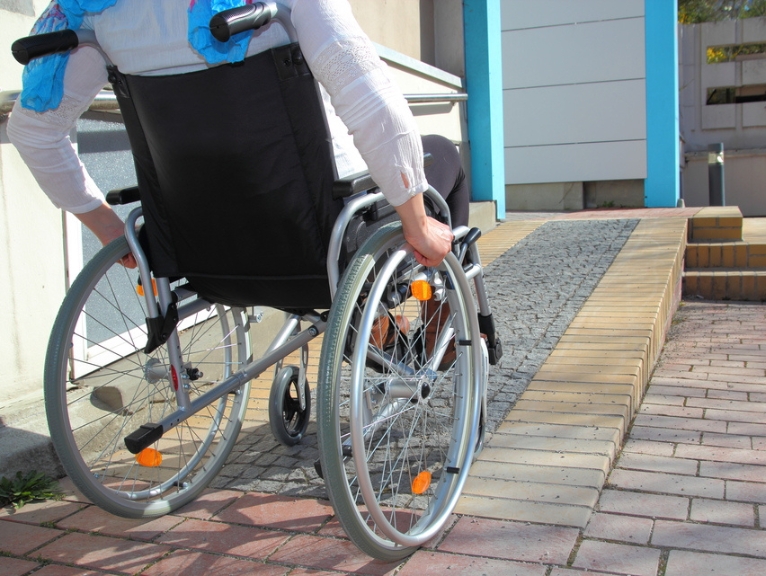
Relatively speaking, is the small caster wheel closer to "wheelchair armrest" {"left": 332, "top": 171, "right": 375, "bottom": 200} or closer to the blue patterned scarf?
"wheelchair armrest" {"left": 332, "top": 171, "right": 375, "bottom": 200}

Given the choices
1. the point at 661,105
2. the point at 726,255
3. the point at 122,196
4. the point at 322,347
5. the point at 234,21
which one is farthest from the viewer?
the point at 661,105

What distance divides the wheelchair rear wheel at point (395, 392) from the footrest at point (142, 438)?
45 centimetres

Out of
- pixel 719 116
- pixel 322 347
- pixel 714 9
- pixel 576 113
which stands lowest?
pixel 322 347

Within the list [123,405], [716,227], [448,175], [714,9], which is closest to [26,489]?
[123,405]

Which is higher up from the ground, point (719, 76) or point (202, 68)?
point (719, 76)

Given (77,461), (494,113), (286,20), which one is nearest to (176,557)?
(77,461)

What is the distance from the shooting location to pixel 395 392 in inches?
81.4

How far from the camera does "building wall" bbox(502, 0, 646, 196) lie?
416 inches

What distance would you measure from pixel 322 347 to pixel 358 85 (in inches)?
21.2

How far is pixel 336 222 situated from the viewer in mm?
1774

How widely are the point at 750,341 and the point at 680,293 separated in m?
1.55

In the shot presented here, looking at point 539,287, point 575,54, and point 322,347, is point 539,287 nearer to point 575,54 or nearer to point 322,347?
A: point 322,347

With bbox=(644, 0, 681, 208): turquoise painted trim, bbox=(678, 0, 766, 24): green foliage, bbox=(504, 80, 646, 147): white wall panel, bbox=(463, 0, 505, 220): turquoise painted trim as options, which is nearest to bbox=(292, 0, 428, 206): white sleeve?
bbox=(463, 0, 505, 220): turquoise painted trim

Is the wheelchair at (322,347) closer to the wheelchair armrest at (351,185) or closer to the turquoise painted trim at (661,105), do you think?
the wheelchair armrest at (351,185)
